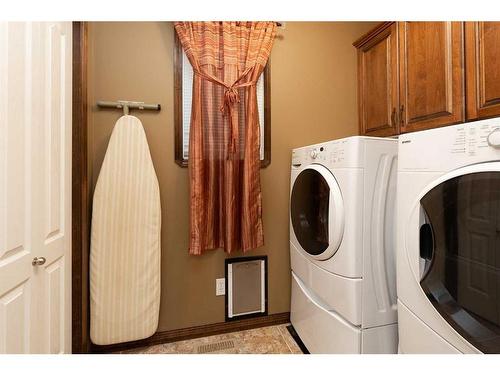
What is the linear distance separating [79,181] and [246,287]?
1.22 metres

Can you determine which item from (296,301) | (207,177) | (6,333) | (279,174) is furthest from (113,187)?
(296,301)

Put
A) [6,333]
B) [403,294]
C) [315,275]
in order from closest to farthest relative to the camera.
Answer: [6,333] → [403,294] → [315,275]

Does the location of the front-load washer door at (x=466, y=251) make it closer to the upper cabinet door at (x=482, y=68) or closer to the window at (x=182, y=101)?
the upper cabinet door at (x=482, y=68)

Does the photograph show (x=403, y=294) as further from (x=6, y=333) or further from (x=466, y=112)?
(x=6, y=333)

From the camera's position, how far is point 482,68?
1041 millimetres

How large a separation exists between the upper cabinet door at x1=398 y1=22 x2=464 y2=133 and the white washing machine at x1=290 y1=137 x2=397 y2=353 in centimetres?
32

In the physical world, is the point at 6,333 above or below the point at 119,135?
below

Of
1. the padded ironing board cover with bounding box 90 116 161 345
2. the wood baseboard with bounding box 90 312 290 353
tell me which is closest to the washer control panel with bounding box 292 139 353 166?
the padded ironing board cover with bounding box 90 116 161 345

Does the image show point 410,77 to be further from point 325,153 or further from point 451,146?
point 451,146

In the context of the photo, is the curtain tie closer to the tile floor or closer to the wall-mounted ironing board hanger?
the wall-mounted ironing board hanger

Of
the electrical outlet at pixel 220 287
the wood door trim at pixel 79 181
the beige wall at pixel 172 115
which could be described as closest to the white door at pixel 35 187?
→ the wood door trim at pixel 79 181

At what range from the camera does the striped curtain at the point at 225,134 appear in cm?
149

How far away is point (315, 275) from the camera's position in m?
1.37
